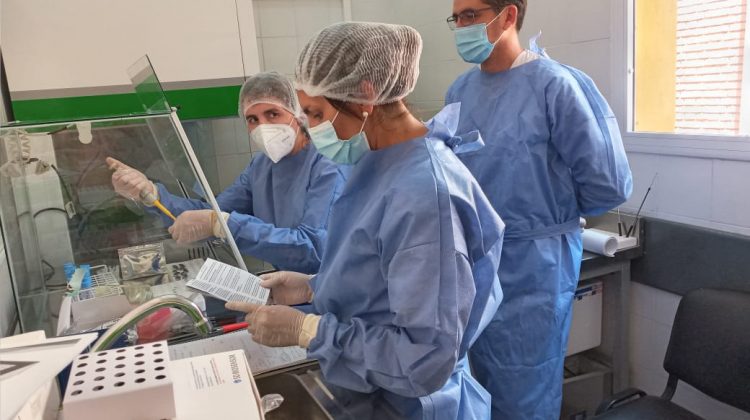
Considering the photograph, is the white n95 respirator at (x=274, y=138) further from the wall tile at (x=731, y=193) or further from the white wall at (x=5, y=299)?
the wall tile at (x=731, y=193)

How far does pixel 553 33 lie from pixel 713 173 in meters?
0.86

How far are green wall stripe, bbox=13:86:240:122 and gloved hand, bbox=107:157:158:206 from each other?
419 millimetres

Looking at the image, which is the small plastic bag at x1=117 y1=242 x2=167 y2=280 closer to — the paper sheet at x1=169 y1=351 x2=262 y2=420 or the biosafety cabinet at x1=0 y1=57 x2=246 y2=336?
the biosafety cabinet at x1=0 y1=57 x2=246 y2=336

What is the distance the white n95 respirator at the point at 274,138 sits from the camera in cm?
188

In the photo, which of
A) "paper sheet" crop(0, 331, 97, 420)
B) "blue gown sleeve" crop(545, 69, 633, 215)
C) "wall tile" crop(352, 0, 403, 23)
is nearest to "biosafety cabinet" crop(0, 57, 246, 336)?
"paper sheet" crop(0, 331, 97, 420)

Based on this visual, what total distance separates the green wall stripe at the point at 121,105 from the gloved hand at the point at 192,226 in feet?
1.69

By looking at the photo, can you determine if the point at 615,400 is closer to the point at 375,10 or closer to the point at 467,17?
the point at 467,17

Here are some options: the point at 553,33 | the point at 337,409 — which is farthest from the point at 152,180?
the point at 553,33

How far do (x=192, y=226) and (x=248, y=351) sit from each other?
20.1 inches

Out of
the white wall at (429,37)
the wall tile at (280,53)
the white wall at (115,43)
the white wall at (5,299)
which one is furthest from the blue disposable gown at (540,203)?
the wall tile at (280,53)

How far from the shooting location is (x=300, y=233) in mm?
1794

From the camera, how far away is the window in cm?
176

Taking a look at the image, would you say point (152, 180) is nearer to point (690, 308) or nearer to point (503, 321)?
point (503, 321)

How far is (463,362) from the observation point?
1212 mm
